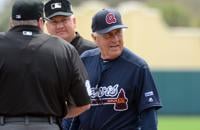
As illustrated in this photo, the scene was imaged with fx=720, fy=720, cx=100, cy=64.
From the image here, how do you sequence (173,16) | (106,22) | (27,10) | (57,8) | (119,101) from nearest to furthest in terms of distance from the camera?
(27,10) → (119,101) → (106,22) → (57,8) → (173,16)

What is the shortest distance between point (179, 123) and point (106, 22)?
1662cm

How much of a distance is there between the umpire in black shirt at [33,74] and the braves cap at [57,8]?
1.57 meters

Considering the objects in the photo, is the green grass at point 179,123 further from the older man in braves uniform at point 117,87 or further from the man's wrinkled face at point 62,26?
the older man in braves uniform at point 117,87

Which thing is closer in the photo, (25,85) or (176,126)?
(25,85)

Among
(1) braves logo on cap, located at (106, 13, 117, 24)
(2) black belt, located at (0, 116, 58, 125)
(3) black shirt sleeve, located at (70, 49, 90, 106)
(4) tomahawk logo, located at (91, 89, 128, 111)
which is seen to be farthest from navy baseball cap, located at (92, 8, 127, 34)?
(2) black belt, located at (0, 116, 58, 125)

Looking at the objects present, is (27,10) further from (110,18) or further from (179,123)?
(179,123)

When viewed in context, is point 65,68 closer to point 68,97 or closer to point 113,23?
point 68,97

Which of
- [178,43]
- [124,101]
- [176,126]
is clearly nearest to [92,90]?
[124,101]

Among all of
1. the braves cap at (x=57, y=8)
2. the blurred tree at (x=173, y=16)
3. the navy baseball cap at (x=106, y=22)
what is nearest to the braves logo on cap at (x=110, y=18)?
the navy baseball cap at (x=106, y=22)

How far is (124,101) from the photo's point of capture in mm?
6012

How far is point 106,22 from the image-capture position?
614 centimetres

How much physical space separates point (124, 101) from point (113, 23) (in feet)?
2.21

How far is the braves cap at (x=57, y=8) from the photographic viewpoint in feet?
23.2

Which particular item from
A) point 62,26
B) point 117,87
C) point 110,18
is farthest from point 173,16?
point 117,87
